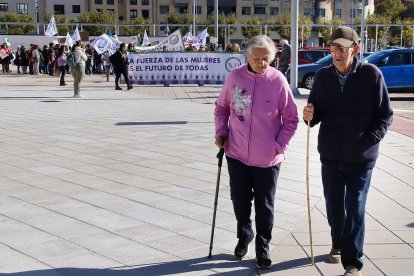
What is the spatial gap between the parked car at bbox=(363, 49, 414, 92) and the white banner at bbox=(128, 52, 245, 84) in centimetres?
467

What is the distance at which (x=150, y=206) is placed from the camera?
7129mm

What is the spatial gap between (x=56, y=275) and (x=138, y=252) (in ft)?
2.58

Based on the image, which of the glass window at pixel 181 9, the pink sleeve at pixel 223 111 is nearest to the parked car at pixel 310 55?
the pink sleeve at pixel 223 111

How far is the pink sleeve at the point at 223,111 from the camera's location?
17.2 feet

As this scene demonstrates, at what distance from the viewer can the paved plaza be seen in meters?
5.34

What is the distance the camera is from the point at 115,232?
20.2 ft

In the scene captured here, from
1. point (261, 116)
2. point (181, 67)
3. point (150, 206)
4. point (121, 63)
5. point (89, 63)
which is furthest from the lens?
point (89, 63)

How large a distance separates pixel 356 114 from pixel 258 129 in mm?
736

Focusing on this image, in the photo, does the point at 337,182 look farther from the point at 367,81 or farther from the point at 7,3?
the point at 7,3

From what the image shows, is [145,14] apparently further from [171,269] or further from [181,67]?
[171,269]

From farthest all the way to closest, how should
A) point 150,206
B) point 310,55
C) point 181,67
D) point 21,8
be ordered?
point 21,8 → point 310,55 → point 181,67 → point 150,206

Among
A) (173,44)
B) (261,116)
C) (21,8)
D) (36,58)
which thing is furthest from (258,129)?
(21,8)

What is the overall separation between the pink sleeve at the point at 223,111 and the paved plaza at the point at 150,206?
3.40ft

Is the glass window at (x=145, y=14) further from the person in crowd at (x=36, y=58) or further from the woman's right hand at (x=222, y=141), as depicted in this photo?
the woman's right hand at (x=222, y=141)
